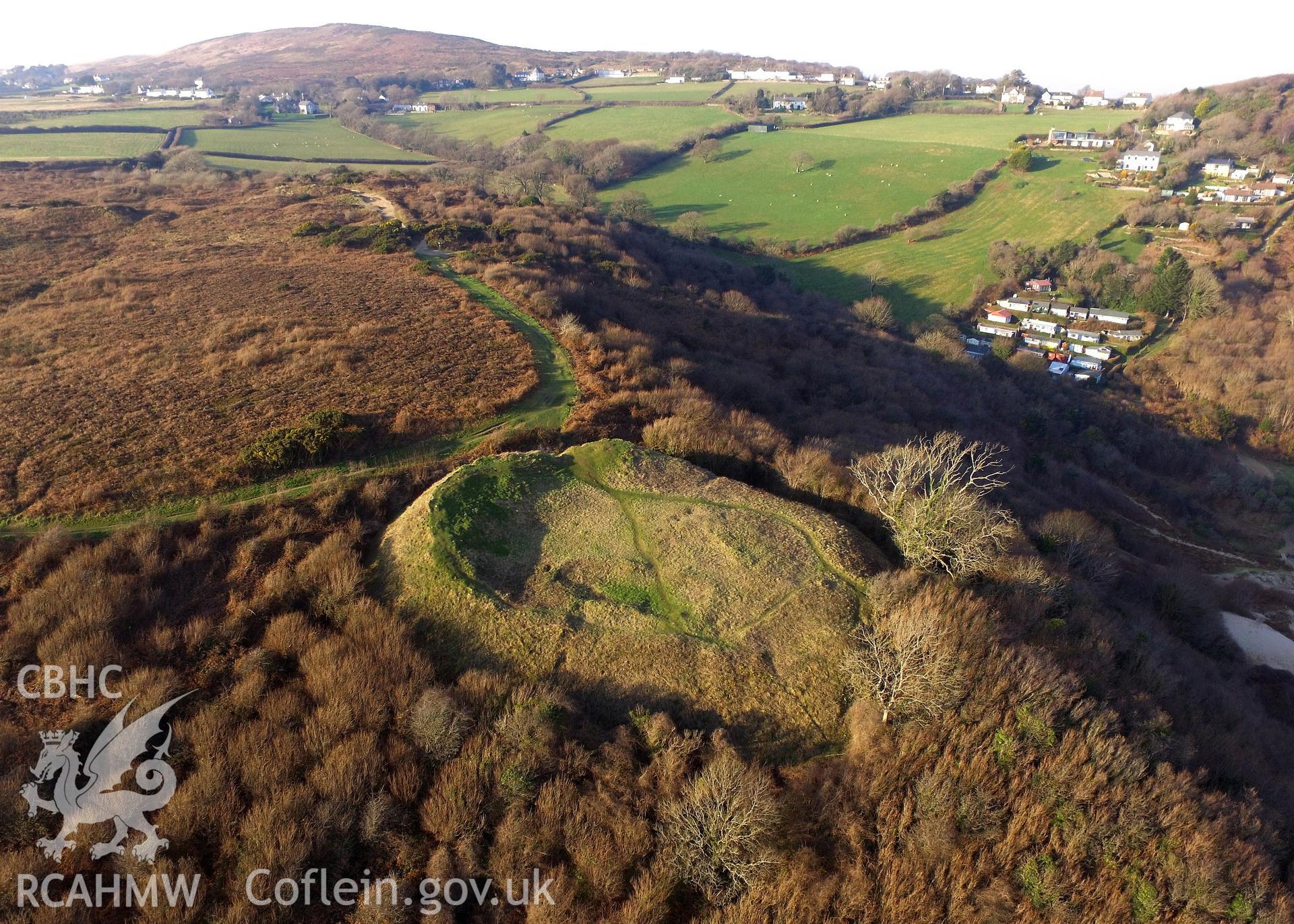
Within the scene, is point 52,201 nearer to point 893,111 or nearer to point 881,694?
point 881,694

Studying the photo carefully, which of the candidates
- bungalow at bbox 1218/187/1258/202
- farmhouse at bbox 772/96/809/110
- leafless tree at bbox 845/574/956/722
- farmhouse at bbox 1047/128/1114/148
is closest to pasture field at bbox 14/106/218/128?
farmhouse at bbox 772/96/809/110

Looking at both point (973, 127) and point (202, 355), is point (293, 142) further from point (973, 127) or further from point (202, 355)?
point (973, 127)

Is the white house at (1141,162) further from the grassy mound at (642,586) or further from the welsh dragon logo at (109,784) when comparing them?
the welsh dragon logo at (109,784)

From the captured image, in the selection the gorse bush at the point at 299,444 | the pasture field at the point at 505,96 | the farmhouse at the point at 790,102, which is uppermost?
the pasture field at the point at 505,96

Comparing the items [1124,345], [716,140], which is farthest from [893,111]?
[1124,345]

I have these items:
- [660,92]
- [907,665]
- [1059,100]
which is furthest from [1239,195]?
[660,92]

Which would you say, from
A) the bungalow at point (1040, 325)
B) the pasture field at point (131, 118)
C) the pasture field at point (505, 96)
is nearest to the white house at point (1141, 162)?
the bungalow at point (1040, 325)
